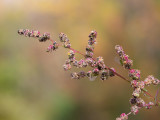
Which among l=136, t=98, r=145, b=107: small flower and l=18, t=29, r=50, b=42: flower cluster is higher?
l=18, t=29, r=50, b=42: flower cluster

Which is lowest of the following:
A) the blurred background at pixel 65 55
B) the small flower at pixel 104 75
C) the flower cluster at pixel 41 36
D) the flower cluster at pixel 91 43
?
the small flower at pixel 104 75

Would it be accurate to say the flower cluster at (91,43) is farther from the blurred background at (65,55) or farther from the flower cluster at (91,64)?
the blurred background at (65,55)

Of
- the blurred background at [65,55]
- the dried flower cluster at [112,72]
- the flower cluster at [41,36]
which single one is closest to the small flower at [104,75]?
the dried flower cluster at [112,72]

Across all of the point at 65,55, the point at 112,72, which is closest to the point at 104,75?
the point at 112,72

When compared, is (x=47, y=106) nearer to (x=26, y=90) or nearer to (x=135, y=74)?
(x=26, y=90)

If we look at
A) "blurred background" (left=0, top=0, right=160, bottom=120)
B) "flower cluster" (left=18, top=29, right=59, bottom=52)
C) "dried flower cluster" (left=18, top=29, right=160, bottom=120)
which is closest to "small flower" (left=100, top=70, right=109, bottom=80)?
"dried flower cluster" (left=18, top=29, right=160, bottom=120)

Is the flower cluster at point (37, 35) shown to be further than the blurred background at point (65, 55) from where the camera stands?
No

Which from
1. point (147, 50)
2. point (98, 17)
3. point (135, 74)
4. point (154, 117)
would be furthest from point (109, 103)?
point (135, 74)

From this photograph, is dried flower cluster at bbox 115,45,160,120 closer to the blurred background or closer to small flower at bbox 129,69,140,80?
small flower at bbox 129,69,140,80
